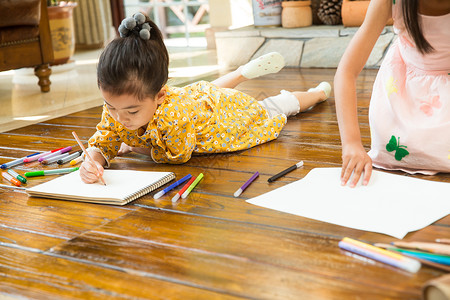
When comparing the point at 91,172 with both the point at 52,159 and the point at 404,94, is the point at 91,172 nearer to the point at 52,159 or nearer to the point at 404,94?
the point at 52,159

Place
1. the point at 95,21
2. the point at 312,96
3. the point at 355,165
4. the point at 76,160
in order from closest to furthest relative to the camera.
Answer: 1. the point at 355,165
2. the point at 76,160
3. the point at 312,96
4. the point at 95,21

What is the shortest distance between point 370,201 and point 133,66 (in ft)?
2.18

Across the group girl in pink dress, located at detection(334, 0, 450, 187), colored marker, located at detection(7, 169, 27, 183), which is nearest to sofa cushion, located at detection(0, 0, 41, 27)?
colored marker, located at detection(7, 169, 27, 183)

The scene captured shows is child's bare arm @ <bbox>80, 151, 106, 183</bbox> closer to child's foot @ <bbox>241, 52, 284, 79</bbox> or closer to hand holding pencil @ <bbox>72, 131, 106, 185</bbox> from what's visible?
hand holding pencil @ <bbox>72, 131, 106, 185</bbox>

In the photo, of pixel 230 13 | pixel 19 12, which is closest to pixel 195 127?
pixel 19 12

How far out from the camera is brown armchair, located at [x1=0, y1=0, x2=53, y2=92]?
9.00 ft

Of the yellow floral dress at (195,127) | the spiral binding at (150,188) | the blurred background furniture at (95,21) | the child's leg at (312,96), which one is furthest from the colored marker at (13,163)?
the blurred background furniture at (95,21)

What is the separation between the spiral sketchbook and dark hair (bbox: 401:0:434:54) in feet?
2.25

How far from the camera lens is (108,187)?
132 cm

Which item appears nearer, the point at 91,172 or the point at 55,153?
the point at 91,172

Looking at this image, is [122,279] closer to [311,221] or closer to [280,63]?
[311,221]

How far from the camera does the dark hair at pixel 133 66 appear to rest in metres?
1.33

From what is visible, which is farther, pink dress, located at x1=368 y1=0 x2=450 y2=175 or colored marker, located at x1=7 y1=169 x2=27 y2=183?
colored marker, located at x1=7 y1=169 x2=27 y2=183

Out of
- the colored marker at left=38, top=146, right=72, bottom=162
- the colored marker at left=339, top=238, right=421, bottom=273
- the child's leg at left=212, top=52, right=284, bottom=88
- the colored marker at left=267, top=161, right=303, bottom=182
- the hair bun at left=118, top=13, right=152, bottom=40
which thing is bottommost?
the colored marker at left=38, top=146, right=72, bottom=162
